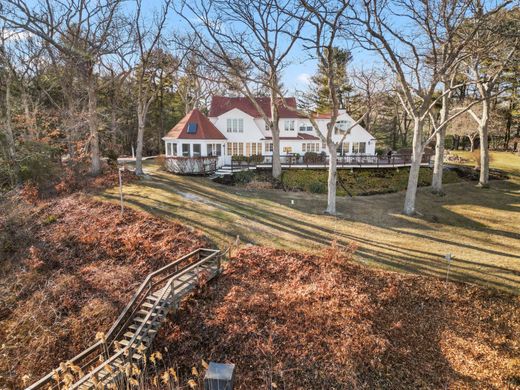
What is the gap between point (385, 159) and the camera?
2702cm

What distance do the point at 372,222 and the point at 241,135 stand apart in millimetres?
17135

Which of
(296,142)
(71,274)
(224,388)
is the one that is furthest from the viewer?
(296,142)

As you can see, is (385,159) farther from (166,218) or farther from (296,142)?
(166,218)

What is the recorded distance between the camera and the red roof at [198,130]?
2644 centimetres

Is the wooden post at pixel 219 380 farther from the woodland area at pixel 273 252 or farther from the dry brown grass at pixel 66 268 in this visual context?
the dry brown grass at pixel 66 268

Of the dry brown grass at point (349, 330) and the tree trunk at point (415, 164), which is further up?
the tree trunk at point (415, 164)

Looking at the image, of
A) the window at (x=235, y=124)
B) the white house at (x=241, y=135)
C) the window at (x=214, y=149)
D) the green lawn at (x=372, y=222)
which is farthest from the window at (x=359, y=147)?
the window at (x=214, y=149)

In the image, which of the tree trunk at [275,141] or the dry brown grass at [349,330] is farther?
the tree trunk at [275,141]

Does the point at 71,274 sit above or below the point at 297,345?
above

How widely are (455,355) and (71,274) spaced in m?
12.3

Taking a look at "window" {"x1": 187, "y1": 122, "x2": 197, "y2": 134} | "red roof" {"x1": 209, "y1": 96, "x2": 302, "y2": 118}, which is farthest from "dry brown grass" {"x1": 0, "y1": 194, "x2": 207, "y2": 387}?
"red roof" {"x1": 209, "y1": 96, "x2": 302, "y2": 118}

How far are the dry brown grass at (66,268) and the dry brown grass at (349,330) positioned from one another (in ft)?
8.66

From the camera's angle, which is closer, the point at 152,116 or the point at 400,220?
the point at 400,220

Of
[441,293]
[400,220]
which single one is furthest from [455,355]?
[400,220]
